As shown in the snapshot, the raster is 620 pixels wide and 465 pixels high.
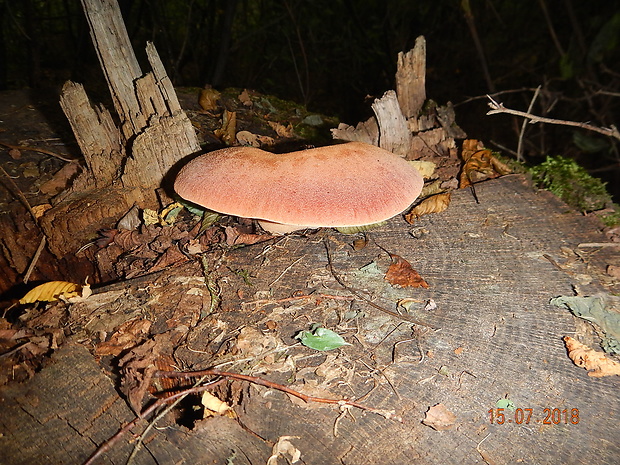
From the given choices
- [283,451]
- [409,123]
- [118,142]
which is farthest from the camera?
[409,123]

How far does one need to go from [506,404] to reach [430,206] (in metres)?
1.63

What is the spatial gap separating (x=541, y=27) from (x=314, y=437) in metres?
12.9

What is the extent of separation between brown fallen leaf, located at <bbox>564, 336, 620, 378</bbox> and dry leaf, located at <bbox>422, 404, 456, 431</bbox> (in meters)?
0.79

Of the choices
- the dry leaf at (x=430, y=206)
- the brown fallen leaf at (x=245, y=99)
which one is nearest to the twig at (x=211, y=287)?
the dry leaf at (x=430, y=206)

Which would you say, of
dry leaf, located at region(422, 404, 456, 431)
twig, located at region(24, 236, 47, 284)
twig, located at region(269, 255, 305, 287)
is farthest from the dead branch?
twig, located at region(24, 236, 47, 284)

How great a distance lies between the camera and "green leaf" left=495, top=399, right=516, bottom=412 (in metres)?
1.76

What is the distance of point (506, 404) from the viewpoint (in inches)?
69.6

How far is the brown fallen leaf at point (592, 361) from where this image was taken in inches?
75.7

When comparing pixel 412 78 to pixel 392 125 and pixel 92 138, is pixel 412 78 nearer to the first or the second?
pixel 392 125

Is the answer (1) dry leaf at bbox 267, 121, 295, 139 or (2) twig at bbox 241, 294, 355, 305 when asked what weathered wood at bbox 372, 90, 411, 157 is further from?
(2) twig at bbox 241, 294, 355, 305

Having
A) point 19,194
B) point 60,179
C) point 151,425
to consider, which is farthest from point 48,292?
point 151,425

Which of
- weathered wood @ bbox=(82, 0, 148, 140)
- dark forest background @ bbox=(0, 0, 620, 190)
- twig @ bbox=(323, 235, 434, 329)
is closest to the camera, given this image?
twig @ bbox=(323, 235, 434, 329)
